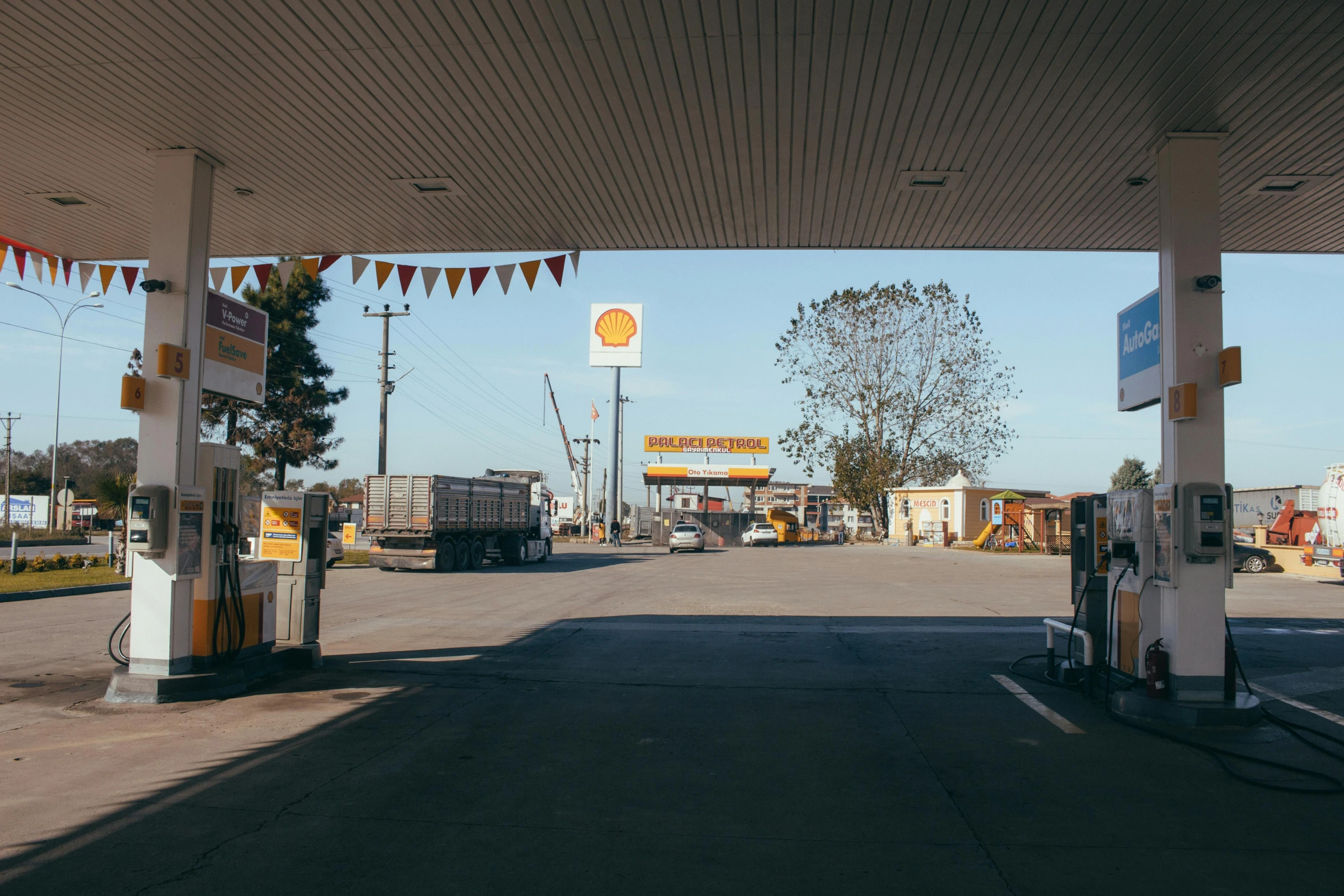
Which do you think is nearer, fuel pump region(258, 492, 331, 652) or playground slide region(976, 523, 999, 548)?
fuel pump region(258, 492, 331, 652)

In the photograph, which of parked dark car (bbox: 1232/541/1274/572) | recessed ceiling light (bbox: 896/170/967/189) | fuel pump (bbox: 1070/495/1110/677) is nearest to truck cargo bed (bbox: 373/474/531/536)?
recessed ceiling light (bbox: 896/170/967/189)

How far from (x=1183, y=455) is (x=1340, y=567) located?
18.0 m

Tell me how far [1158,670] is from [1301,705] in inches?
65.4

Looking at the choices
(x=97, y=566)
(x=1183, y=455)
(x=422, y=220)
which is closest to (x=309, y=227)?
(x=422, y=220)

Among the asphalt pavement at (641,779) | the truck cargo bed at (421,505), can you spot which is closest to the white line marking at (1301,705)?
the asphalt pavement at (641,779)

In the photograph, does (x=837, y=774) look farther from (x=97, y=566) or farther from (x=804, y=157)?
(x=97, y=566)

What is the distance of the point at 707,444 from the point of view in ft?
207

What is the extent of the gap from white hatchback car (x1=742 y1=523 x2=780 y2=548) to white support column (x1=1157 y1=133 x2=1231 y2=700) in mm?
40526

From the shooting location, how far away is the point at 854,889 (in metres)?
3.78

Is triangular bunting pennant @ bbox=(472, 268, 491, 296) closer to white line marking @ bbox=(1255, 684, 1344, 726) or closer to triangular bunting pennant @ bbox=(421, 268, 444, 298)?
triangular bunting pennant @ bbox=(421, 268, 444, 298)

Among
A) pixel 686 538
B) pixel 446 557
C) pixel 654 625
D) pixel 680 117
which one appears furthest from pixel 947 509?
pixel 680 117

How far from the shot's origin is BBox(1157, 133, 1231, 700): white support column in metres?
7.00

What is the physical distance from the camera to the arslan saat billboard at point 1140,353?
7.64 m

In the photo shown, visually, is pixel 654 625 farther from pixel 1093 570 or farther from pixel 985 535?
pixel 985 535
